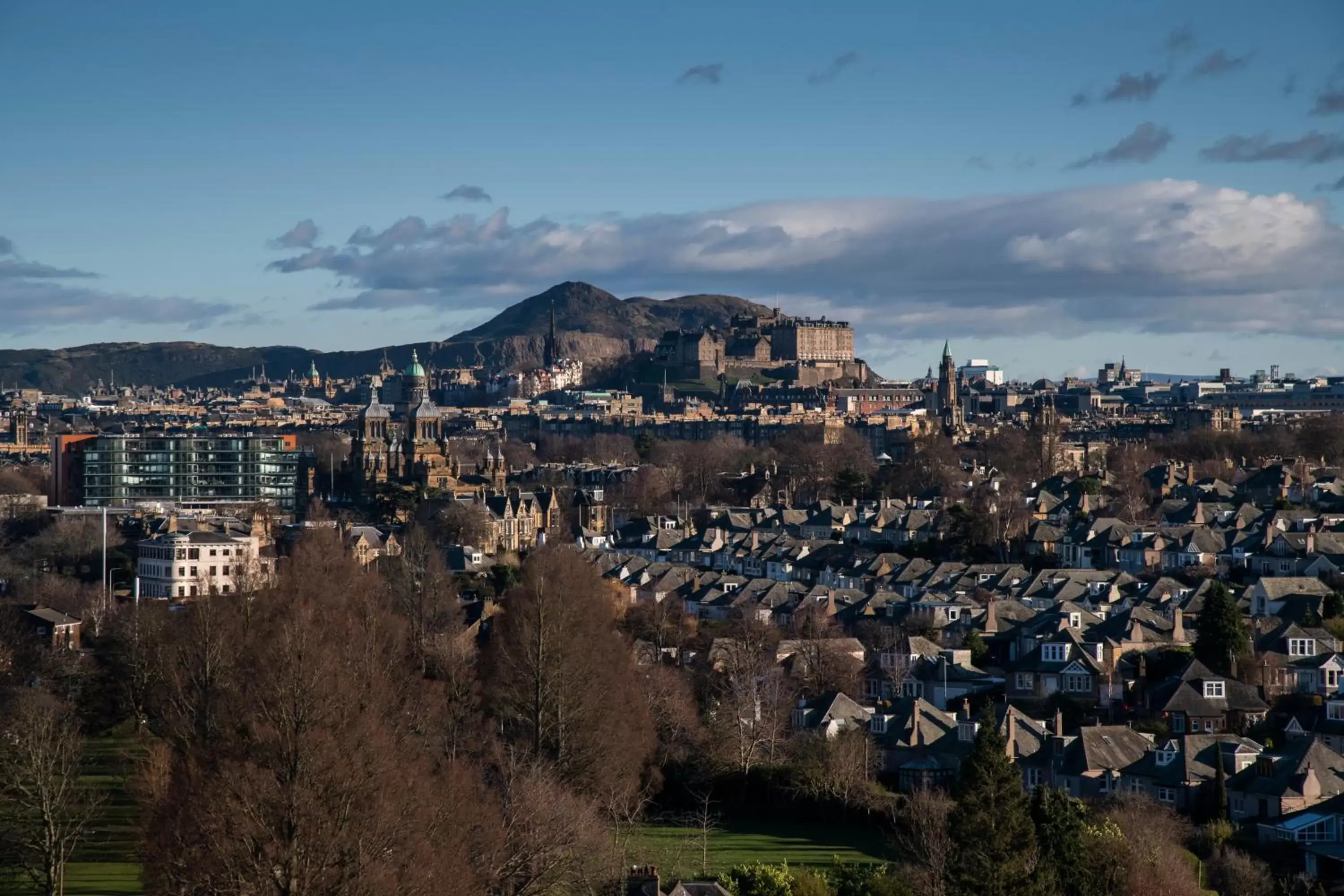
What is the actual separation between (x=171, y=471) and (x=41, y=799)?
73824 mm

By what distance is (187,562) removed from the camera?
75688 mm

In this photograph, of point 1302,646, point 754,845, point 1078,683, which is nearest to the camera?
point 754,845

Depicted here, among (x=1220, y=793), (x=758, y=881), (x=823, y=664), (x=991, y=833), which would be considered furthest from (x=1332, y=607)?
(x=758, y=881)

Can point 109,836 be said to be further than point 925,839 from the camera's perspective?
Yes

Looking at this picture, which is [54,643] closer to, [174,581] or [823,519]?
[174,581]

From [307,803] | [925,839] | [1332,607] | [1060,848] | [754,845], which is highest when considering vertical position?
[307,803]

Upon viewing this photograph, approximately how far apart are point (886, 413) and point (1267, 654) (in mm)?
126071

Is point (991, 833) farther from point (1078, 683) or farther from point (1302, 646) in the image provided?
point (1302, 646)

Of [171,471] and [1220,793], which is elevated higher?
[171,471]

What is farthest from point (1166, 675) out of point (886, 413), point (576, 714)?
point (886, 413)

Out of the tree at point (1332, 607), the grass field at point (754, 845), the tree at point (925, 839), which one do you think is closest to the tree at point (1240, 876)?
the tree at point (925, 839)

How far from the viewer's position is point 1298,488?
287 ft

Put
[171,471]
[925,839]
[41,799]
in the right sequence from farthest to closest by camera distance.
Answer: [171,471], [41,799], [925,839]

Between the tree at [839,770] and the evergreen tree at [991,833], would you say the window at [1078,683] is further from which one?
the evergreen tree at [991,833]
